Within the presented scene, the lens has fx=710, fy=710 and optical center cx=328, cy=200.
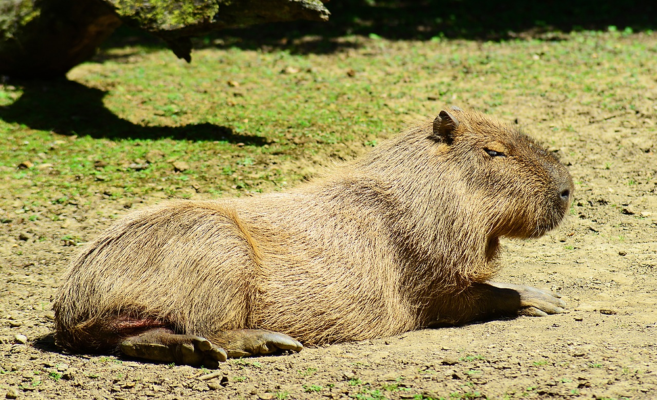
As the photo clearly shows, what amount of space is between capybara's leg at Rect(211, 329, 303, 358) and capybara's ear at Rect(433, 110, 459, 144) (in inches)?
53.4

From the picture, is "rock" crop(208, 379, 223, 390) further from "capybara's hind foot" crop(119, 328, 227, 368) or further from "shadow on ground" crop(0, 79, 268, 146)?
"shadow on ground" crop(0, 79, 268, 146)

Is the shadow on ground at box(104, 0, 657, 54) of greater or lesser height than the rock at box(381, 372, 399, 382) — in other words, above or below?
above

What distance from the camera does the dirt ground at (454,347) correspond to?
112 inches

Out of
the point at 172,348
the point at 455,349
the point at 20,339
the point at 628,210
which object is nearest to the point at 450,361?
the point at 455,349

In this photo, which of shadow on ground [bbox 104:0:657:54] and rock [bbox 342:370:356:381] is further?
shadow on ground [bbox 104:0:657:54]

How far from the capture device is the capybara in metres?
3.31

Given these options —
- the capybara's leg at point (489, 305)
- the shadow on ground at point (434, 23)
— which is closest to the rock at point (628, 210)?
the capybara's leg at point (489, 305)

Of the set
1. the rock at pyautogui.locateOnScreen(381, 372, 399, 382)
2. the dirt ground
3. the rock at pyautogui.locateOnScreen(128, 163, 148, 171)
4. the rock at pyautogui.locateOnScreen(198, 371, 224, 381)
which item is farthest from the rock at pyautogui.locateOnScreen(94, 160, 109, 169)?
the rock at pyautogui.locateOnScreen(381, 372, 399, 382)

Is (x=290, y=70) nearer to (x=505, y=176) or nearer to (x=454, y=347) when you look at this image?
(x=505, y=176)

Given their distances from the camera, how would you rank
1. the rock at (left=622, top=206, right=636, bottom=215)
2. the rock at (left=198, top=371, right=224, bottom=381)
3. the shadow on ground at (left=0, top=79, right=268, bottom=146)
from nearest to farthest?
the rock at (left=198, top=371, right=224, bottom=381) < the rock at (left=622, top=206, right=636, bottom=215) < the shadow on ground at (left=0, top=79, right=268, bottom=146)

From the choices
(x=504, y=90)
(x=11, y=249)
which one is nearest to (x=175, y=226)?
(x=11, y=249)

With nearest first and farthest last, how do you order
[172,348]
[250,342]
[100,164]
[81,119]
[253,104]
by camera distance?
[172,348], [250,342], [100,164], [81,119], [253,104]

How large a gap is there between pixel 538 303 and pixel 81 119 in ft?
15.6

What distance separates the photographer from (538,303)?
12.5 ft
